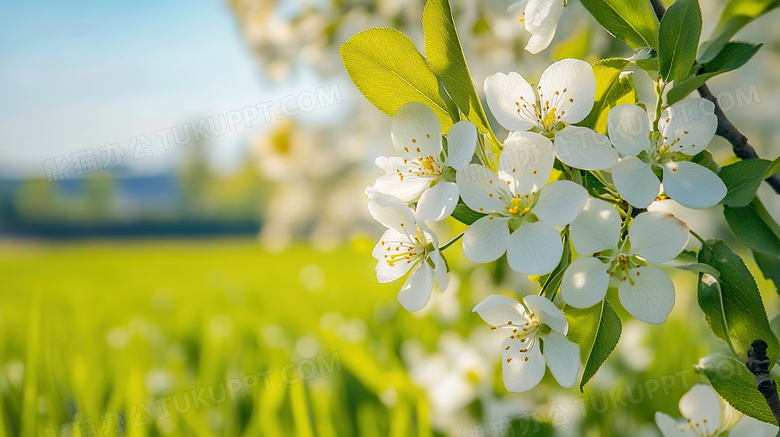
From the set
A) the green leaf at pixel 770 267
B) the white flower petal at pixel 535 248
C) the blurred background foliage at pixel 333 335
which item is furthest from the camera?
the blurred background foliage at pixel 333 335

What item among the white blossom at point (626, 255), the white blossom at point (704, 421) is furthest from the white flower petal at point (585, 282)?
the white blossom at point (704, 421)

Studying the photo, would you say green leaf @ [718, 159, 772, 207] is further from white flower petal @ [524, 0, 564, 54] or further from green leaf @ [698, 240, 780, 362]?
white flower petal @ [524, 0, 564, 54]

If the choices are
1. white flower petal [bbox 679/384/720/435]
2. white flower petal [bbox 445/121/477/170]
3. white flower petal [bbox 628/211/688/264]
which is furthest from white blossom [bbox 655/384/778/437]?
white flower petal [bbox 445/121/477/170]

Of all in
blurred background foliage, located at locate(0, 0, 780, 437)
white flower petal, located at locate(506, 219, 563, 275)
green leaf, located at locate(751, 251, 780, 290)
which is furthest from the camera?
blurred background foliage, located at locate(0, 0, 780, 437)

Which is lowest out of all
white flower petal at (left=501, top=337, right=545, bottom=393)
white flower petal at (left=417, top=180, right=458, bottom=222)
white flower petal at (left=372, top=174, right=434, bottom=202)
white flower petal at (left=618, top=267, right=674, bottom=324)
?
white flower petal at (left=501, top=337, right=545, bottom=393)

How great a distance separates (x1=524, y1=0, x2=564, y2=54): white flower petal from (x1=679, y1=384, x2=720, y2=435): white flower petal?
0.33m

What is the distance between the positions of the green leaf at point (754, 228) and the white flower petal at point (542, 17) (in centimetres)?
18

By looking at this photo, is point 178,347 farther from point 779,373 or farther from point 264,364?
point 779,373

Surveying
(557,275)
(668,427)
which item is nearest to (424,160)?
(557,275)

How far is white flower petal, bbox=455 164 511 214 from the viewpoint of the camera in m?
0.35

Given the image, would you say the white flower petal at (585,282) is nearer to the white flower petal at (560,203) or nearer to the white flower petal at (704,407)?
the white flower petal at (560,203)

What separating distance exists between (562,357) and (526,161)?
0.44 feet

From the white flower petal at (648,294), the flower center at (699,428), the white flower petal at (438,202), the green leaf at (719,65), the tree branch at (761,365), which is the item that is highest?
the green leaf at (719,65)

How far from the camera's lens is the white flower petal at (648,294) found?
A: 36 centimetres
